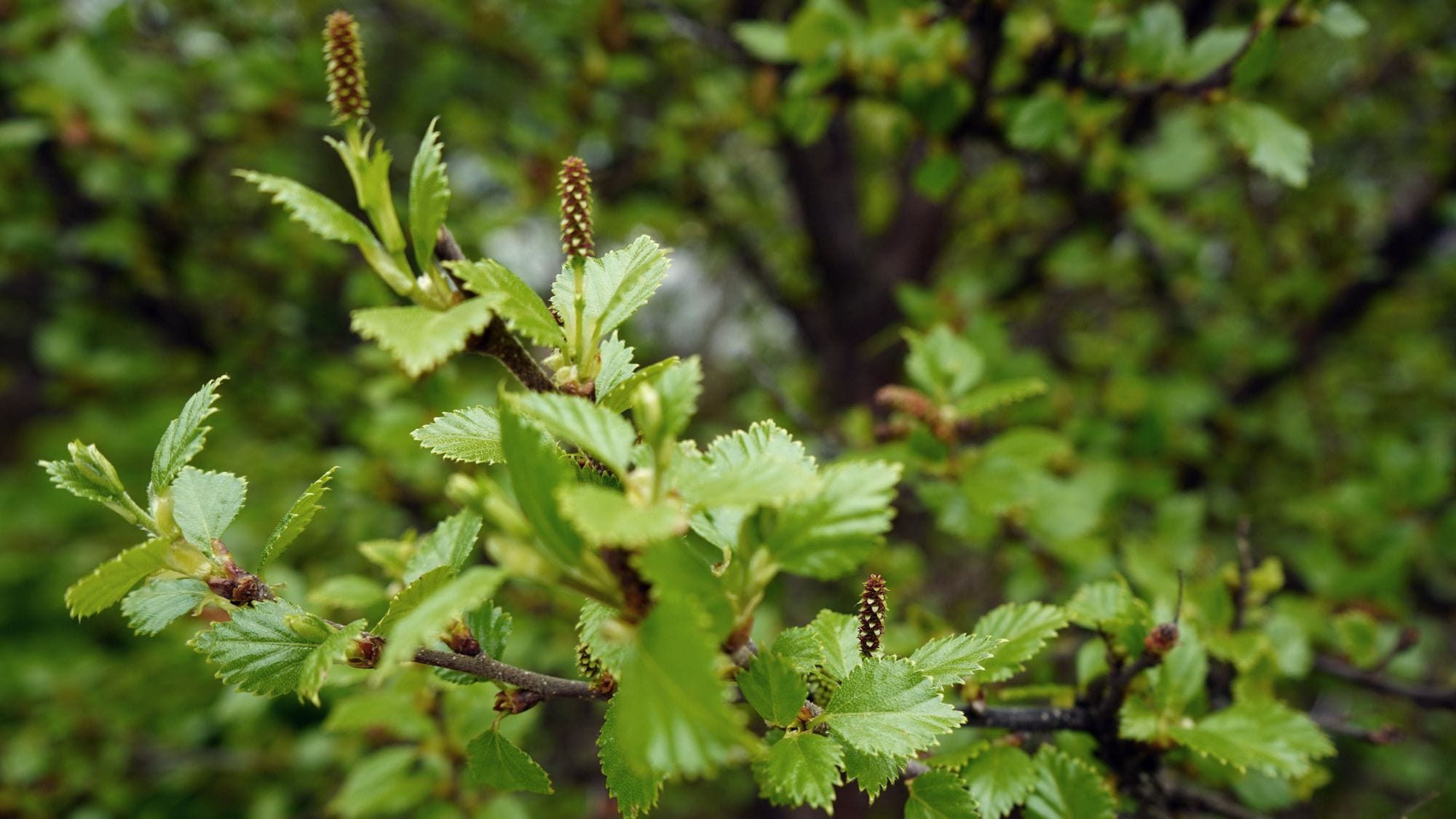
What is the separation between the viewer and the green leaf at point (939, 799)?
741 mm

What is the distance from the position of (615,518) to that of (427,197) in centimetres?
31

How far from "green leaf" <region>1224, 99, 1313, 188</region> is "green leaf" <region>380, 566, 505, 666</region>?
4.75ft

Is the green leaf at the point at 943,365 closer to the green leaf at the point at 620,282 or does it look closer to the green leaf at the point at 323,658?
the green leaf at the point at 620,282

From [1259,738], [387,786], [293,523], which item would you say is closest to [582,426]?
[293,523]

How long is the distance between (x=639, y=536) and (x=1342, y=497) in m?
2.50

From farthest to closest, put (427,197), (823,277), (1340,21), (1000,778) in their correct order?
1. (823,277)
2. (1340,21)
3. (1000,778)
4. (427,197)

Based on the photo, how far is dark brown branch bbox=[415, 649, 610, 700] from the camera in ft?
2.26

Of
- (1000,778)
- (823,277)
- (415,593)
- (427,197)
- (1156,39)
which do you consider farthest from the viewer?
(823,277)

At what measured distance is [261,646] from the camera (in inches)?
28.4

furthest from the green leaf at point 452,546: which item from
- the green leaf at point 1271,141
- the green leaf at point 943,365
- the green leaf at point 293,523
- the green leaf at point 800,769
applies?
Answer: the green leaf at point 1271,141

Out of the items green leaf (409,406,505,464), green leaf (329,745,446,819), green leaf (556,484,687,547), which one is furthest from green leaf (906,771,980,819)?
green leaf (329,745,446,819)

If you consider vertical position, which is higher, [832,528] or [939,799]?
[832,528]

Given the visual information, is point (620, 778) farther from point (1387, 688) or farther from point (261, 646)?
point (1387, 688)

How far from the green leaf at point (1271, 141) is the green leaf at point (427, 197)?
53.8 inches
